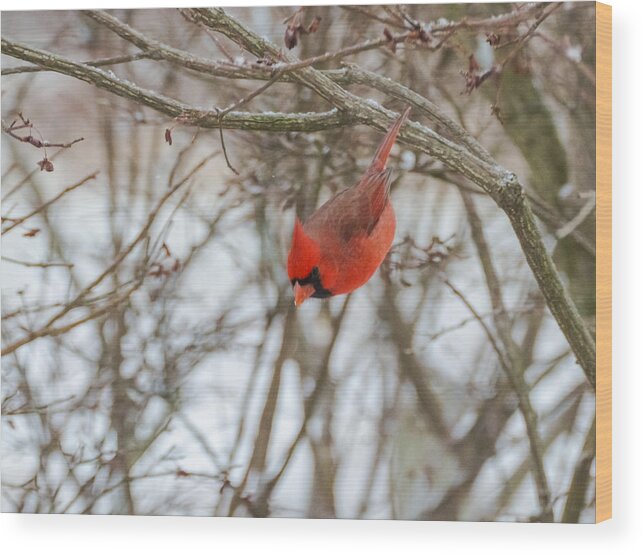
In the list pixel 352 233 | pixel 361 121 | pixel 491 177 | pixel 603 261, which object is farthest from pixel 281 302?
pixel 603 261

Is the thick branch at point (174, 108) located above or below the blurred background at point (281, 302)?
above

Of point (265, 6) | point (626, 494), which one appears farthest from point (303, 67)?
point (626, 494)

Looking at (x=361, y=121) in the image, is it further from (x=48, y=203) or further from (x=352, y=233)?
(x=48, y=203)

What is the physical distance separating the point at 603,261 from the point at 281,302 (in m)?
0.83

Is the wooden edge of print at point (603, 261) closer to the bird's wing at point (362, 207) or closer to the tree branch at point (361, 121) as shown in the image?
the tree branch at point (361, 121)

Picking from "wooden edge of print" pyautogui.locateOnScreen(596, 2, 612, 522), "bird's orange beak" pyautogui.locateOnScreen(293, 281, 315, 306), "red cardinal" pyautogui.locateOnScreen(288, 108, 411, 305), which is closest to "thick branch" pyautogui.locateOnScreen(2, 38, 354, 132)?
"red cardinal" pyautogui.locateOnScreen(288, 108, 411, 305)

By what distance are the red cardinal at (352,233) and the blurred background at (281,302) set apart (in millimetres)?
36

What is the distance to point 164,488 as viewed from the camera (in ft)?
9.86

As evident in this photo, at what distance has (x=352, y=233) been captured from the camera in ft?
9.49

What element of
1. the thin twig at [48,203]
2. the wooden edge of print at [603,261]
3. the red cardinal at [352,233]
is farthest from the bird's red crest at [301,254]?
the wooden edge of print at [603,261]

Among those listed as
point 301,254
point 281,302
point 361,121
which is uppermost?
point 361,121

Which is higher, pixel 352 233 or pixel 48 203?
pixel 48 203

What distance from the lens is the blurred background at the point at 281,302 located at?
9.37 feet

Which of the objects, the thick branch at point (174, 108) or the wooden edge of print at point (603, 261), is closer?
Result: the wooden edge of print at point (603, 261)
